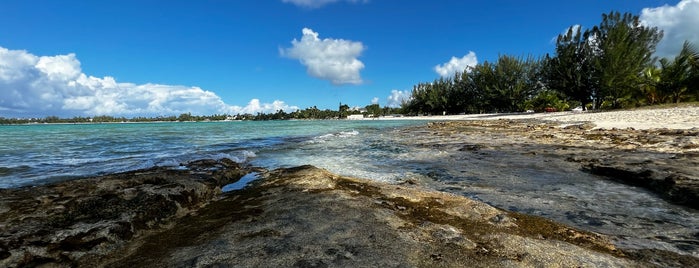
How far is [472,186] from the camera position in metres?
7.32

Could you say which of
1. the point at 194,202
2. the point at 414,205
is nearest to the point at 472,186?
the point at 414,205

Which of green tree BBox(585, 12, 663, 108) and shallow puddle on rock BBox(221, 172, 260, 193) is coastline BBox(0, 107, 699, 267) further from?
green tree BBox(585, 12, 663, 108)

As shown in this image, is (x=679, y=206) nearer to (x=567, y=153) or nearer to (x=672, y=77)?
(x=567, y=153)

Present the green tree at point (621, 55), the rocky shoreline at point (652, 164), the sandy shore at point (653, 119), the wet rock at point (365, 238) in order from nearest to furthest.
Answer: the wet rock at point (365, 238), the rocky shoreline at point (652, 164), the sandy shore at point (653, 119), the green tree at point (621, 55)

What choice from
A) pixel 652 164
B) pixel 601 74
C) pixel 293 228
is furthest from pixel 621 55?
pixel 293 228

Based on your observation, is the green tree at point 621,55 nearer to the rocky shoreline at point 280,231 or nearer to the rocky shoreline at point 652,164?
the rocky shoreline at point 652,164

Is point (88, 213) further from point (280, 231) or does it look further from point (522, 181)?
point (522, 181)

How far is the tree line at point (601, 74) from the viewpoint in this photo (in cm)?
3880

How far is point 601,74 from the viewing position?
161 ft

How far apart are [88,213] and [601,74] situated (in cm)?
6112

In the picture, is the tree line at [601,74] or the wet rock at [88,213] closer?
the wet rock at [88,213]

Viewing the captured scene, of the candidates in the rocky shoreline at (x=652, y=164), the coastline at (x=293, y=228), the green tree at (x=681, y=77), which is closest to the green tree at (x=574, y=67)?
the green tree at (x=681, y=77)

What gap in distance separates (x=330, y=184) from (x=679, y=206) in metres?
5.80

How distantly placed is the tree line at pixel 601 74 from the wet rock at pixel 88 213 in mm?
49940
